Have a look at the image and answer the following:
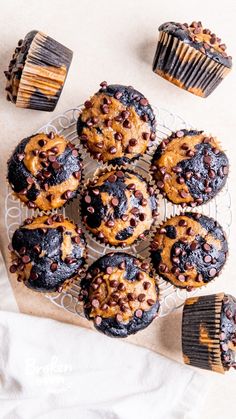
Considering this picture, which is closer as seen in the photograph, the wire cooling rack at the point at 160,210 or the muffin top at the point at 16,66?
the muffin top at the point at 16,66

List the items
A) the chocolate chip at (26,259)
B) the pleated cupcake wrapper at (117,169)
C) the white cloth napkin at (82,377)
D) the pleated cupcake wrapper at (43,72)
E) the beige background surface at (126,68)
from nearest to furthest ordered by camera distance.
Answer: the chocolate chip at (26,259)
the pleated cupcake wrapper at (43,72)
the pleated cupcake wrapper at (117,169)
the white cloth napkin at (82,377)
the beige background surface at (126,68)

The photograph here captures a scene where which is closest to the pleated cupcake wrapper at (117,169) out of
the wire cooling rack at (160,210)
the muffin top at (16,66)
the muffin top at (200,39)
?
the wire cooling rack at (160,210)

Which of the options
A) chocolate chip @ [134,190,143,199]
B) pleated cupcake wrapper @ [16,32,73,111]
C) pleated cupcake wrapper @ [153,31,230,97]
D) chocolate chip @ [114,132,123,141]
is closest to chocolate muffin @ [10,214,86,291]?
chocolate chip @ [134,190,143,199]

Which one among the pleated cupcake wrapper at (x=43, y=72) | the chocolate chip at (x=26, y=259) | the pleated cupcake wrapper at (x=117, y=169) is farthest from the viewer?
the pleated cupcake wrapper at (x=117, y=169)

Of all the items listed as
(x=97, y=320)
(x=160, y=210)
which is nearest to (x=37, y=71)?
(x=160, y=210)

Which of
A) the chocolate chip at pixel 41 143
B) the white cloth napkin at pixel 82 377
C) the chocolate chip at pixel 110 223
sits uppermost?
the chocolate chip at pixel 41 143

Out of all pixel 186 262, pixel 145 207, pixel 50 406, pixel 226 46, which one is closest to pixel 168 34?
pixel 226 46

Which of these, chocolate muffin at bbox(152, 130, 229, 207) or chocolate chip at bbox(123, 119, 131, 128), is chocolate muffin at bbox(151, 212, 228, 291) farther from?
chocolate chip at bbox(123, 119, 131, 128)

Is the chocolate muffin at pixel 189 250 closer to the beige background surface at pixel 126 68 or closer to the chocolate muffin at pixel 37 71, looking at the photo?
the beige background surface at pixel 126 68
